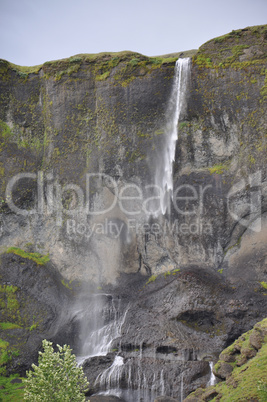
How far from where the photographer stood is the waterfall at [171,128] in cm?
3484

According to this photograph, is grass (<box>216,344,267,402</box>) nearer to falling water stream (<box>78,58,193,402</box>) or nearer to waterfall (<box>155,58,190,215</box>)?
falling water stream (<box>78,58,193,402</box>)

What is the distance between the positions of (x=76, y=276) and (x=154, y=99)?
56.1 ft

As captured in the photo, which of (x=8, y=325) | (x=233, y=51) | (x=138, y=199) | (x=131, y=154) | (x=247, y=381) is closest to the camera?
(x=247, y=381)

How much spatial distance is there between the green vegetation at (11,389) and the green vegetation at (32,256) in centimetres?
1057

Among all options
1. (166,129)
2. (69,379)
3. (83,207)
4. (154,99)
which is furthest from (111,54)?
(69,379)

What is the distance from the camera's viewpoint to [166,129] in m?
35.8

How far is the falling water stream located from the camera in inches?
958

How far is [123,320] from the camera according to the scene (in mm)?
31141

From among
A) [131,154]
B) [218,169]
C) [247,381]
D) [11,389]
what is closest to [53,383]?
[247,381]

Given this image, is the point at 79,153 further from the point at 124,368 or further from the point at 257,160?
the point at 124,368

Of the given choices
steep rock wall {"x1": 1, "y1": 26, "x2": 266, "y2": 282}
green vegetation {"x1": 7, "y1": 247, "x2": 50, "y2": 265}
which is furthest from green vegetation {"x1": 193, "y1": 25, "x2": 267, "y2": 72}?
green vegetation {"x1": 7, "y1": 247, "x2": 50, "y2": 265}

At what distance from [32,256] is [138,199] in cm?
1083

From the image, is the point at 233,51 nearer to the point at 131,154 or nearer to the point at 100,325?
the point at 131,154

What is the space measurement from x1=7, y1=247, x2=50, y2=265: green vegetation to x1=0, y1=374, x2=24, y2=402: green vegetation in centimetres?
1057
